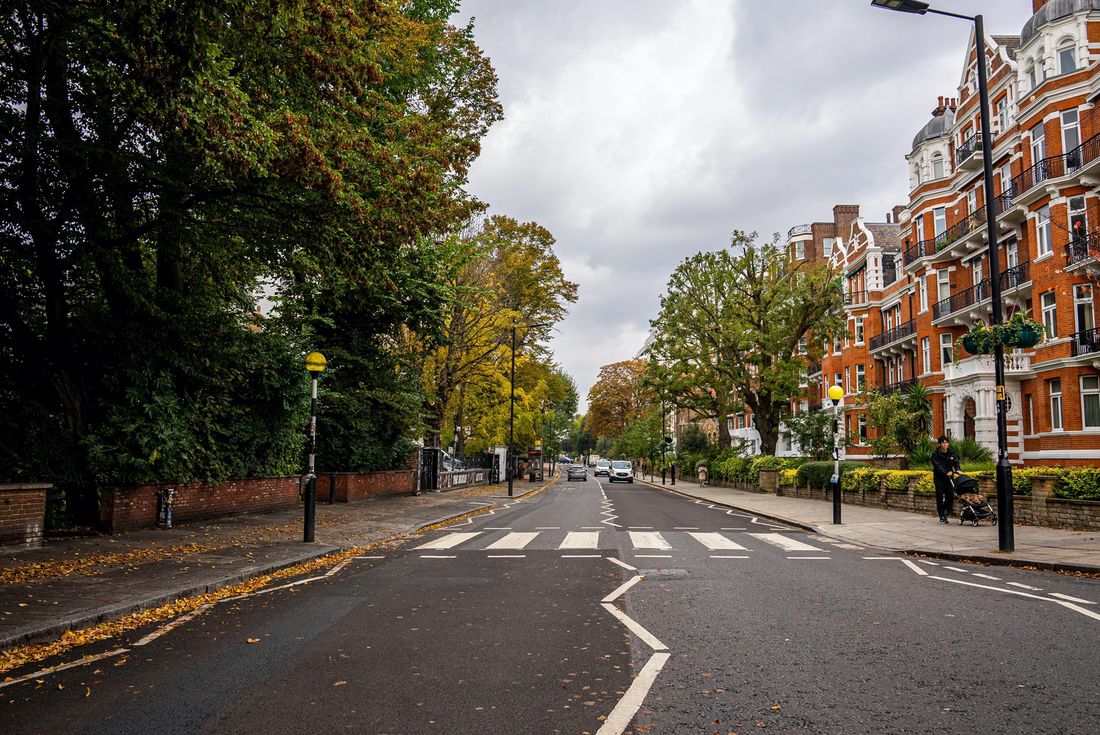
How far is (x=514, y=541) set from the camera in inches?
572

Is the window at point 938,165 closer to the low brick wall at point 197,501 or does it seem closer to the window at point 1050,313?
the window at point 1050,313

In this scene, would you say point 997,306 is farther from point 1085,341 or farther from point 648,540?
point 1085,341

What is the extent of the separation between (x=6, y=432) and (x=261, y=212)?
235 inches

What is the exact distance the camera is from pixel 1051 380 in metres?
28.7

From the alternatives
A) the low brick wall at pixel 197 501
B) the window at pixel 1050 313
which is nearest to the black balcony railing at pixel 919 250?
the window at pixel 1050 313

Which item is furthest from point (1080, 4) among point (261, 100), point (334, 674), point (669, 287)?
point (334, 674)

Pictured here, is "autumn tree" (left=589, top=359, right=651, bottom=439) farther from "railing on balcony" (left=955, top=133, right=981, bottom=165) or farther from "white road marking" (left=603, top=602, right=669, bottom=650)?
"white road marking" (left=603, top=602, right=669, bottom=650)

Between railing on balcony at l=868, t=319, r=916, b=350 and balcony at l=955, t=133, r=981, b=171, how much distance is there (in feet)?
32.8

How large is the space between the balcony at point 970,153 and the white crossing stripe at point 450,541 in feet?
96.7

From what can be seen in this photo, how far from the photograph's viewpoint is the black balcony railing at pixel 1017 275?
3016 cm

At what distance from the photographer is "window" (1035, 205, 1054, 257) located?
2839 centimetres

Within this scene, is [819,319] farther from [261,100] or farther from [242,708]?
[242,708]

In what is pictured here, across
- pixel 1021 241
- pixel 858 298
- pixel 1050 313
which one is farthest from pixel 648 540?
pixel 858 298

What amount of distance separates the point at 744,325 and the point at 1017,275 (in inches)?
502
